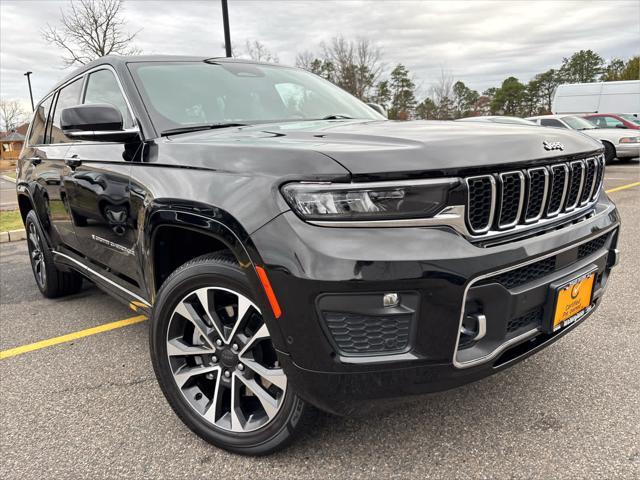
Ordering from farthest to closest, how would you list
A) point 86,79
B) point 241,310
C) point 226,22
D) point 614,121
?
point 614,121, point 226,22, point 86,79, point 241,310

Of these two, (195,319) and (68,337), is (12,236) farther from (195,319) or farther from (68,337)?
(195,319)

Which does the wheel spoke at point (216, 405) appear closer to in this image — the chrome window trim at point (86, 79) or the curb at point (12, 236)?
the chrome window trim at point (86, 79)

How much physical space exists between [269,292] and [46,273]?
327cm

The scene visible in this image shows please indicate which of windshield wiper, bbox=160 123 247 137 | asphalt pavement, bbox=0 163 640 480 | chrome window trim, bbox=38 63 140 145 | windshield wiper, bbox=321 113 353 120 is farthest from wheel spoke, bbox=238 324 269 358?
windshield wiper, bbox=321 113 353 120

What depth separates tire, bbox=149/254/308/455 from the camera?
6.20 feet

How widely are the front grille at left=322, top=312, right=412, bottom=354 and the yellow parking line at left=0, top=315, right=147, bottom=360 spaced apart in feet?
6.07

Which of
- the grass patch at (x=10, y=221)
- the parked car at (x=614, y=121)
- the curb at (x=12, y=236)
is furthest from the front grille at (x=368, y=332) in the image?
the parked car at (x=614, y=121)

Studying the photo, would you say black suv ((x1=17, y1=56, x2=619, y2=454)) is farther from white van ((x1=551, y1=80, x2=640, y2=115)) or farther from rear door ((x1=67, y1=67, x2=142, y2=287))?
white van ((x1=551, y1=80, x2=640, y2=115))

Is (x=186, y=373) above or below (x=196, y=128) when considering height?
below

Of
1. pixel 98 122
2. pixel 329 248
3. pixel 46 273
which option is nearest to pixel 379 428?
pixel 329 248

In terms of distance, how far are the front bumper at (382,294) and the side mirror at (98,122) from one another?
118 centimetres

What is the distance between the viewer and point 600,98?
20.1 metres

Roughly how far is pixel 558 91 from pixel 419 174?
74.4 feet

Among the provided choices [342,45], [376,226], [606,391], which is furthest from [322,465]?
[342,45]
